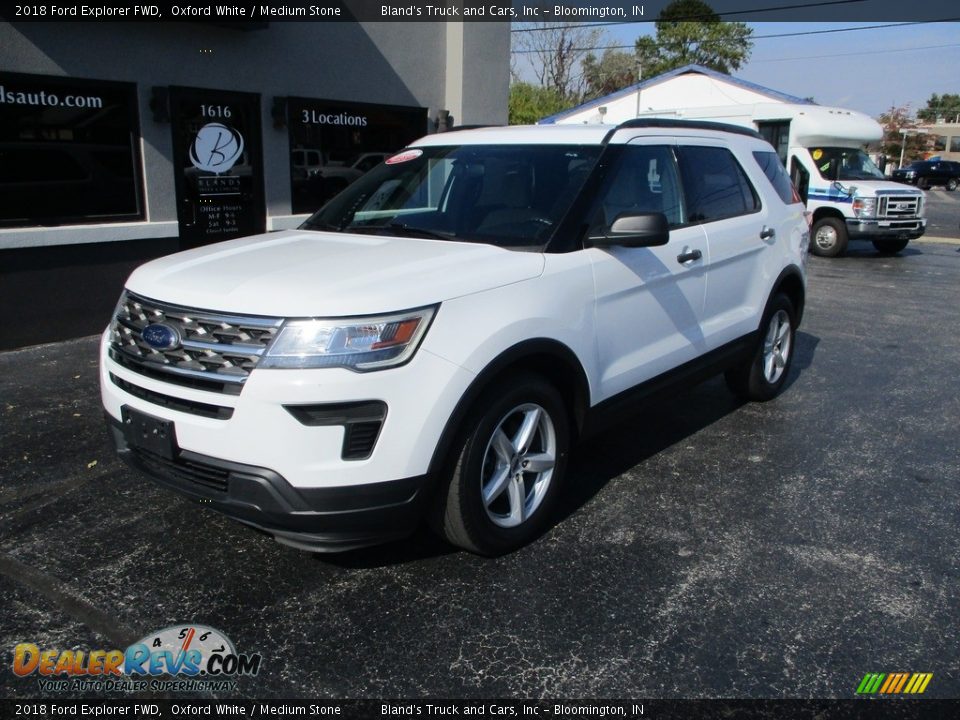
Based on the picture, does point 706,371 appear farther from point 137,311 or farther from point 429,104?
point 429,104

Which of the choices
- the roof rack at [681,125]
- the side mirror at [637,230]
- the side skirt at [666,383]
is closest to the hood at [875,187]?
the roof rack at [681,125]

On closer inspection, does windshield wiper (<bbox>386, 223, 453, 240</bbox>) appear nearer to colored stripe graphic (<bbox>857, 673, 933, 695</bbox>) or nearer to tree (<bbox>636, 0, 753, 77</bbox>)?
colored stripe graphic (<bbox>857, 673, 933, 695</bbox>)

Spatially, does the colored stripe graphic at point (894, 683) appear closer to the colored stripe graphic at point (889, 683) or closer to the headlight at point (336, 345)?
the colored stripe graphic at point (889, 683)

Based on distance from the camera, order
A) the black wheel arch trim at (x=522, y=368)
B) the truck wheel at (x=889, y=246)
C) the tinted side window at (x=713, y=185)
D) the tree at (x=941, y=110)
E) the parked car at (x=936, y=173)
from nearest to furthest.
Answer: the black wheel arch trim at (x=522, y=368)
the tinted side window at (x=713, y=185)
the truck wheel at (x=889, y=246)
the parked car at (x=936, y=173)
the tree at (x=941, y=110)

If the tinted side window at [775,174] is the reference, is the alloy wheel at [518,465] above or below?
below

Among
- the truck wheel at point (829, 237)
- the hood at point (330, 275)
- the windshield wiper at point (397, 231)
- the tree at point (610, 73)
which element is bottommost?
the truck wheel at point (829, 237)

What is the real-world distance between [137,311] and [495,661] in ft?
6.51

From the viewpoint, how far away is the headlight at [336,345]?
280 centimetres

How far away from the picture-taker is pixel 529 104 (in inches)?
1521

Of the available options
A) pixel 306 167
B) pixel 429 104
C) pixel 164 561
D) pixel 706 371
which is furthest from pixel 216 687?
pixel 429 104

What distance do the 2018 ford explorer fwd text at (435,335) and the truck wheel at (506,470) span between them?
0.03 ft

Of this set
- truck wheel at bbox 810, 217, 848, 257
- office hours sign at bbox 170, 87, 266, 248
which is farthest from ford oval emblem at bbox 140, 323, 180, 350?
truck wheel at bbox 810, 217, 848, 257

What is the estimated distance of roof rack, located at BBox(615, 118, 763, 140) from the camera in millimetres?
4223

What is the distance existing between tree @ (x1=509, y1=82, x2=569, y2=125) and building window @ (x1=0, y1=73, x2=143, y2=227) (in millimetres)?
29803
